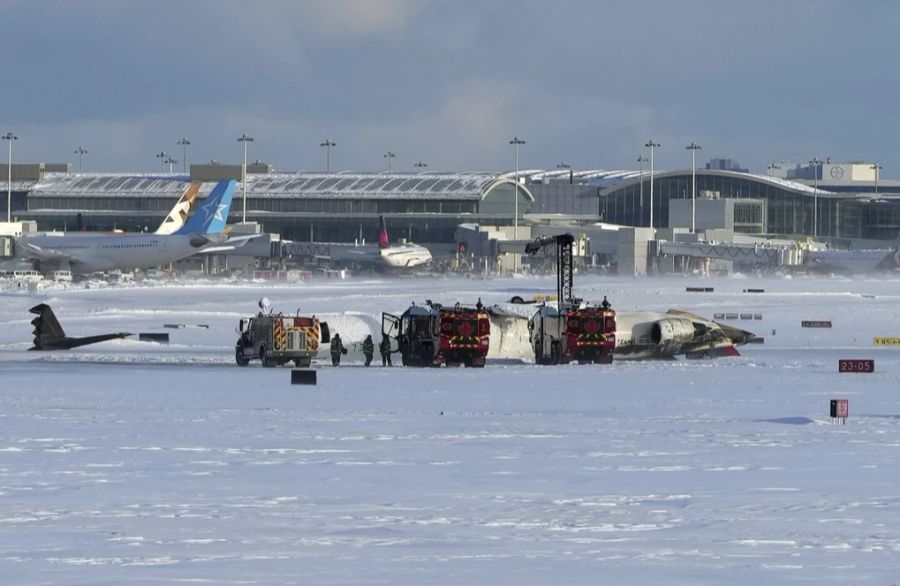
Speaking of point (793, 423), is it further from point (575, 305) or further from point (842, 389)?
point (575, 305)

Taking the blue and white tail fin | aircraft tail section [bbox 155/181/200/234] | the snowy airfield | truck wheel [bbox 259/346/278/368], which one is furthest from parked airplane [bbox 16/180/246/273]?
the snowy airfield

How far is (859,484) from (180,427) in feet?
49.8

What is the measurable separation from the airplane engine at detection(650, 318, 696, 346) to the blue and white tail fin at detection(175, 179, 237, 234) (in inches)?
3716

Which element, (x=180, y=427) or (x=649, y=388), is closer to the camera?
(x=180, y=427)

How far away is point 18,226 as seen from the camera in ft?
589

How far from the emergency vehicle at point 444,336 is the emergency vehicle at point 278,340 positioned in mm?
3096

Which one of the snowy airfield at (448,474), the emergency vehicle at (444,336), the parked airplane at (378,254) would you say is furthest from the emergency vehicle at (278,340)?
the parked airplane at (378,254)

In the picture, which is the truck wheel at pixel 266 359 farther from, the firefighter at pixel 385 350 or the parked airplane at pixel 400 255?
the parked airplane at pixel 400 255

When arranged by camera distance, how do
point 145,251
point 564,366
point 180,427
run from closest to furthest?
point 180,427 → point 564,366 → point 145,251

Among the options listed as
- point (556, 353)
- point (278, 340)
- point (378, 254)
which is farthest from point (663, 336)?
point (378, 254)

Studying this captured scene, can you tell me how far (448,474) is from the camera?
27094mm

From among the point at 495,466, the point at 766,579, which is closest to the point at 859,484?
the point at 495,466

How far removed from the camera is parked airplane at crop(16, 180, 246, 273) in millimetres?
146625

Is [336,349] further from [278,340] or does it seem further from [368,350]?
[278,340]
